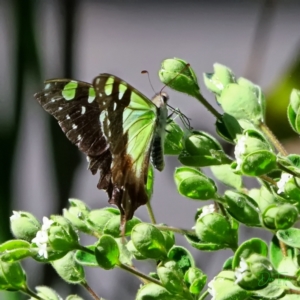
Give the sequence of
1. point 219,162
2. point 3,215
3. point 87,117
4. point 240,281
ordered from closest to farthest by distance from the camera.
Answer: point 240,281, point 219,162, point 87,117, point 3,215

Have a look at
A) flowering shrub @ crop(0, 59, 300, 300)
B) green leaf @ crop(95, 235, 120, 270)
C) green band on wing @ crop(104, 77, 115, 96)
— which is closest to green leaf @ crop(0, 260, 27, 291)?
flowering shrub @ crop(0, 59, 300, 300)

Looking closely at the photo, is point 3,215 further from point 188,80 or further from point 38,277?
point 188,80

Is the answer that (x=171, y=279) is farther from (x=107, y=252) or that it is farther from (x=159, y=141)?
(x=159, y=141)

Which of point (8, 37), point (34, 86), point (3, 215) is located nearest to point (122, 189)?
point (3, 215)

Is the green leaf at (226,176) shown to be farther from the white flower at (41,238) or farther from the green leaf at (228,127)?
the white flower at (41,238)

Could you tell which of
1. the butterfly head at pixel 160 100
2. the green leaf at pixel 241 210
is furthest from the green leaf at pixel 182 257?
the butterfly head at pixel 160 100

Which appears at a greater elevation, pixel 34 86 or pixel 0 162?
pixel 34 86
